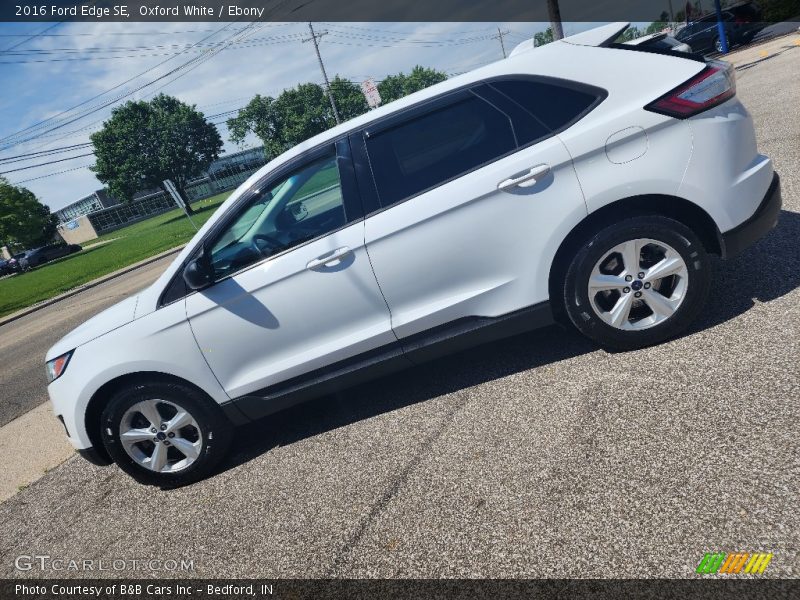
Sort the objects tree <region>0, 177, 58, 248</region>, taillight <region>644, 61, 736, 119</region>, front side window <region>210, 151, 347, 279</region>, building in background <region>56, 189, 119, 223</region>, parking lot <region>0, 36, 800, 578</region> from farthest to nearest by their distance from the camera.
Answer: building in background <region>56, 189, 119, 223</region> → tree <region>0, 177, 58, 248</region> → front side window <region>210, 151, 347, 279</region> → taillight <region>644, 61, 736, 119</region> → parking lot <region>0, 36, 800, 578</region>

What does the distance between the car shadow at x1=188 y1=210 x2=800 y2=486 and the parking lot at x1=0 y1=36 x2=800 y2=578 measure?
2 cm

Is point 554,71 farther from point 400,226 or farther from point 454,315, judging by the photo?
point 454,315

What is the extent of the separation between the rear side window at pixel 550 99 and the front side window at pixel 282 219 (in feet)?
3.85

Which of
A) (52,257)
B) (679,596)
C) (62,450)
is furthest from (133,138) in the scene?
(679,596)

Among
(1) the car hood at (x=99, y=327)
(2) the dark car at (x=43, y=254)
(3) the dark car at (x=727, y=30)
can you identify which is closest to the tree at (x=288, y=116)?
(2) the dark car at (x=43, y=254)

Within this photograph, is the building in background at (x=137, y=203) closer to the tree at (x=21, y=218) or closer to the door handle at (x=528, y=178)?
the tree at (x=21, y=218)

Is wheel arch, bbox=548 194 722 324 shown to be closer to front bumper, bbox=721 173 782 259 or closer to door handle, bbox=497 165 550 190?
front bumper, bbox=721 173 782 259

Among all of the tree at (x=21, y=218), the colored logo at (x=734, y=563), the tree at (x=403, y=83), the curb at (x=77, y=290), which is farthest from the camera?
the tree at (x=403, y=83)

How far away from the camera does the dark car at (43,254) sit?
43.6m

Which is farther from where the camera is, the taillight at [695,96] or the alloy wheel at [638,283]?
the alloy wheel at [638,283]

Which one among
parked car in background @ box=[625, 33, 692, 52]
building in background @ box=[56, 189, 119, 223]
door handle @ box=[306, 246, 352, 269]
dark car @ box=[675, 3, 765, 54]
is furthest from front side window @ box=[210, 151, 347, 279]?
building in background @ box=[56, 189, 119, 223]

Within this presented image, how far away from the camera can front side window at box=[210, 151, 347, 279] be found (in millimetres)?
3244

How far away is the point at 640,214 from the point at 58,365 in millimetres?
3829

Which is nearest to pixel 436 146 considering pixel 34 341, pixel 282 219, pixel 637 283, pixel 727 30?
pixel 282 219
